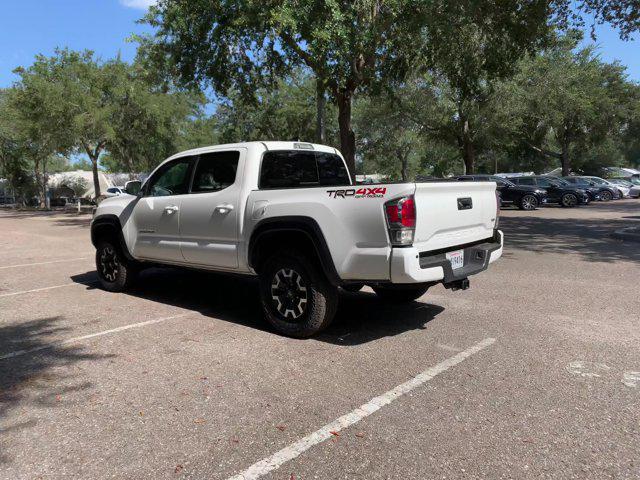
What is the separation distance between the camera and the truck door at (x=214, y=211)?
5.41 meters

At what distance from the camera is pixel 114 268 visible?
7215 millimetres

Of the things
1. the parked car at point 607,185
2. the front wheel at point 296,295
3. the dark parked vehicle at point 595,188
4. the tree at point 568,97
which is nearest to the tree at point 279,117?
the tree at point 568,97

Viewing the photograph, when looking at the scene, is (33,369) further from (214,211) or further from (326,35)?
(326,35)

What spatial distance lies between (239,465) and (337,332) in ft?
8.14

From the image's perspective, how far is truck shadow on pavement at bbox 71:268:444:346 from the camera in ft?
17.3

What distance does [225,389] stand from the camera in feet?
12.5

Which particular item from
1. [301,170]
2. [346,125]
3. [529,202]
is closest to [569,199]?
[529,202]

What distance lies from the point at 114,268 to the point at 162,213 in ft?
5.12

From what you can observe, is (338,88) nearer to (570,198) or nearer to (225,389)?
(225,389)

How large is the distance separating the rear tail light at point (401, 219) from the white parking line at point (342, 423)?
1090mm

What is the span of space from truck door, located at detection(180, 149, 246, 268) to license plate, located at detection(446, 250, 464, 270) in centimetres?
220

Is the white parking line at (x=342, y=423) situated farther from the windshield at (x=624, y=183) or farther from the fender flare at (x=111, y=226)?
the windshield at (x=624, y=183)

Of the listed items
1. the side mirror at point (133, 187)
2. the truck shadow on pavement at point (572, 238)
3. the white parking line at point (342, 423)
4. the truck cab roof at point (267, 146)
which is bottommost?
the white parking line at point (342, 423)

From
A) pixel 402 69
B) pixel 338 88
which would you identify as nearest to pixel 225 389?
pixel 338 88
